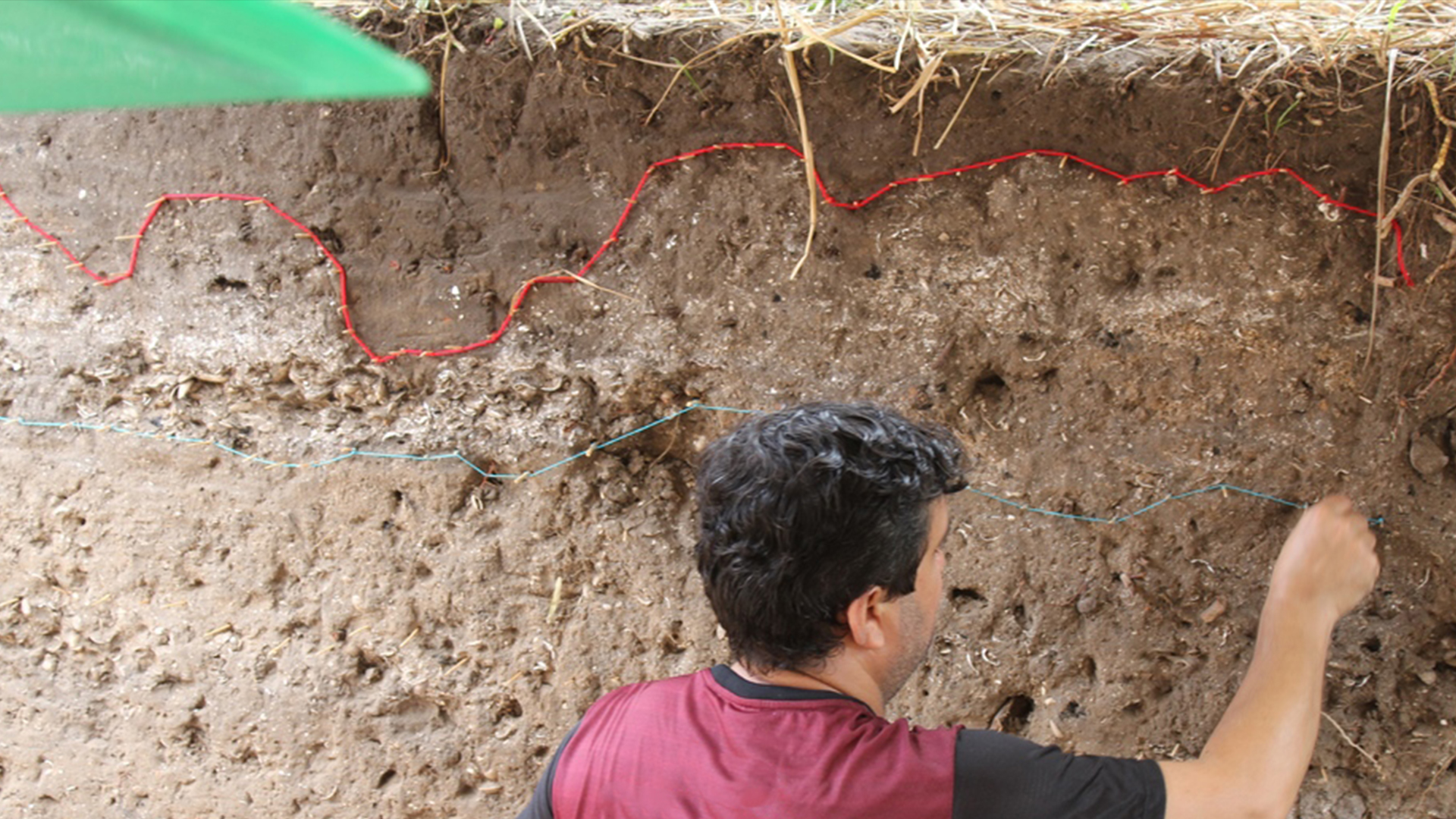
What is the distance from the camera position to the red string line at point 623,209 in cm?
221

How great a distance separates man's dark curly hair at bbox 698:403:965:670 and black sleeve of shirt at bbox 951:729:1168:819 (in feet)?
0.76

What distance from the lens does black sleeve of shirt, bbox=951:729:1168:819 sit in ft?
4.76

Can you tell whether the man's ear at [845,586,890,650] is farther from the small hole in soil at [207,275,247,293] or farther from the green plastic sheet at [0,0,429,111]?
the small hole in soil at [207,275,247,293]

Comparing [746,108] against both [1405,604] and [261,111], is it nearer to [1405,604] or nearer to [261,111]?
[261,111]

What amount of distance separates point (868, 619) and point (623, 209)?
118cm

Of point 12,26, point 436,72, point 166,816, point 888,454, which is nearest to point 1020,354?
point 888,454

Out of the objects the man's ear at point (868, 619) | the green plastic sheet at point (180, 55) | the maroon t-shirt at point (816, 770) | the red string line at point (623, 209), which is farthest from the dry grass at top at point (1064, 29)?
the green plastic sheet at point (180, 55)

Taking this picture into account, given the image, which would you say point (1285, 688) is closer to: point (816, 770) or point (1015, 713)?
point (816, 770)

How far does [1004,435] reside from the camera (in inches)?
95.0

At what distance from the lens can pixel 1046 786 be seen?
4.82 feet

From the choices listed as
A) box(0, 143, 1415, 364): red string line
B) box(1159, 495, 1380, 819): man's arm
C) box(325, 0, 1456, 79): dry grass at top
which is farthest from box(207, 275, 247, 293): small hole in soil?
box(1159, 495, 1380, 819): man's arm

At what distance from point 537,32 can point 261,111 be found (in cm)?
63

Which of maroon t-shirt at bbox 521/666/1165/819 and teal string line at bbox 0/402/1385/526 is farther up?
maroon t-shirt at bbox 521/666/1165/819

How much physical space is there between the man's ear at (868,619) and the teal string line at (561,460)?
89 cm
